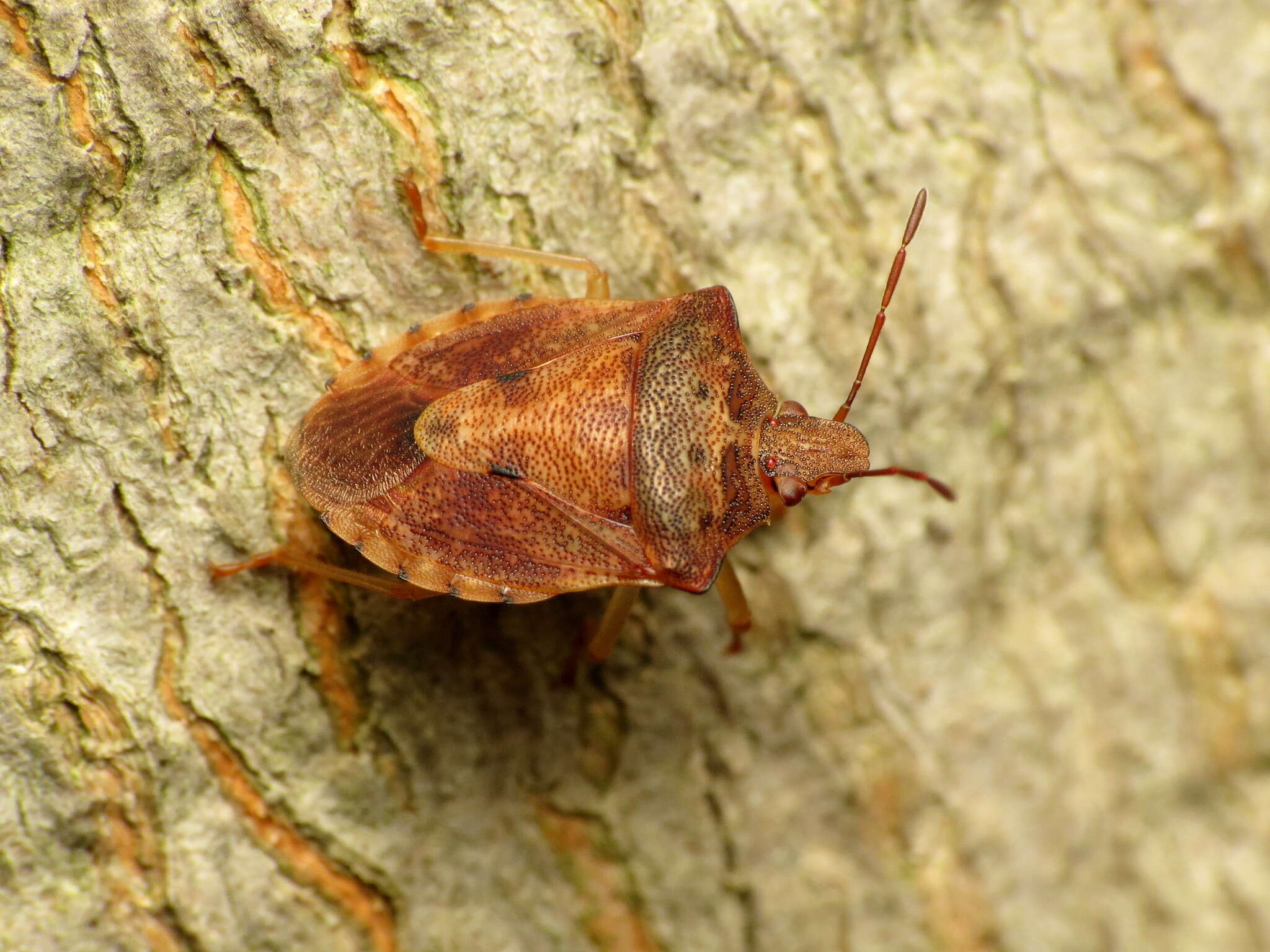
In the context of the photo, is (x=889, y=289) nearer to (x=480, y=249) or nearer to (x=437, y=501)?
(x=480, y=249)

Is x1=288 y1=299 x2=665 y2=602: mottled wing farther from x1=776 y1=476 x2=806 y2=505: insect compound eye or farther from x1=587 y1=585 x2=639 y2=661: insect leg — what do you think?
x1=776 y1=476 x2=806 y2=505: insect compound eye

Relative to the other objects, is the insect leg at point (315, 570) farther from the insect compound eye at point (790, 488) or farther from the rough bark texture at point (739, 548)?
the insect compound eye at point (790, 488)

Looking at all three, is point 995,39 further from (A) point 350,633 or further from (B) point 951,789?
(A) point 350,633

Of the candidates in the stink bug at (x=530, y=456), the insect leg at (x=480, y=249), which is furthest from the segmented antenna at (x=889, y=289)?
the insect leg at (x=480, y=249)

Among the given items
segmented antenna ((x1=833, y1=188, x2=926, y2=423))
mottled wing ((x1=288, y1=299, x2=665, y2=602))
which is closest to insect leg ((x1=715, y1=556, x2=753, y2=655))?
mottled wing ((x1=288, y1=299, x2=665, y2=602))

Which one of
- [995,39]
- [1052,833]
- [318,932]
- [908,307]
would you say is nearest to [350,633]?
[318,932]

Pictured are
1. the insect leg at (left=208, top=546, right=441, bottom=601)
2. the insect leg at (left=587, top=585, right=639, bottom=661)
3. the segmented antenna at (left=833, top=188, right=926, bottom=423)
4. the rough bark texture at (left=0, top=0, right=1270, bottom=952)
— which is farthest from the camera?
the insect leg at (left=587, top=585, right=639, bottom=661)

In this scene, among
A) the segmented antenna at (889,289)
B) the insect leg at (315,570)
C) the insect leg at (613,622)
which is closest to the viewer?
the insect leg at (315,570)
